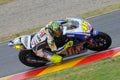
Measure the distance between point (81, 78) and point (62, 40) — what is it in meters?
2.93

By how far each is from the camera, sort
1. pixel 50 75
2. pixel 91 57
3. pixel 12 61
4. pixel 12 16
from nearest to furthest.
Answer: pixel 50 75 → pixel 91 57 → pixel 12 61 → pixel 12 16

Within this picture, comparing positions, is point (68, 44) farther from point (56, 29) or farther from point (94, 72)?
point (94, 72)

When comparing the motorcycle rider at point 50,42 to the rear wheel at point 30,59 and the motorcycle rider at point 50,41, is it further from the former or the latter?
the rear wheel at point 30,59

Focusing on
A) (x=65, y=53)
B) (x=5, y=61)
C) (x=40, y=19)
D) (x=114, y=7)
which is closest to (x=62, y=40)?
(x=65, y=53)

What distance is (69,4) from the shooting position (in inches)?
955

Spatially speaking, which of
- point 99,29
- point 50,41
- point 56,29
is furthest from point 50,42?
point 99,29

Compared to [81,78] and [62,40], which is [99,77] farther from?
[62,40]

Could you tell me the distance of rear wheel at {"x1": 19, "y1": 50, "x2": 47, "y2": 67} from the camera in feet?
43.4

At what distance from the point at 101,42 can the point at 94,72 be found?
278 cm

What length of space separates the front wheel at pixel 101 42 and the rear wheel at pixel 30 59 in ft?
4.61

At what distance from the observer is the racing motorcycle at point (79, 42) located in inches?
504

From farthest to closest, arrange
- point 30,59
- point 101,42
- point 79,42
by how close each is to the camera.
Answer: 1. point 30,59
2. point 101,42
3. point 79,42

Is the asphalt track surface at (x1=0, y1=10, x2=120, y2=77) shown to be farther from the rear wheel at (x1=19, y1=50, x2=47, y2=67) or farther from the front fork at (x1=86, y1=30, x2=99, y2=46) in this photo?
the front fork at (x1=86, y1=30, x2=99, y2=46)

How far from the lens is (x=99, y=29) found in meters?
16.9
